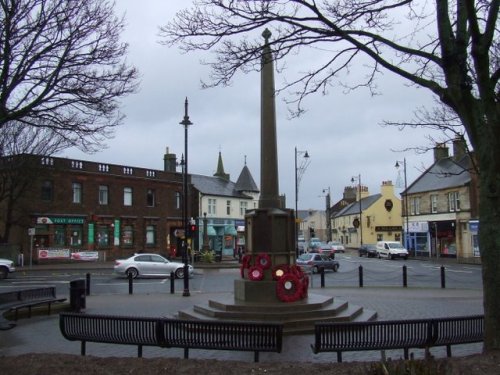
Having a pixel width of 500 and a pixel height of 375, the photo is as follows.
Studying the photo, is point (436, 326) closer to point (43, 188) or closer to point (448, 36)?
point (448, 36)

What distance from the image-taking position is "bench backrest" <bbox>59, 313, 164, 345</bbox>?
8.92 metres

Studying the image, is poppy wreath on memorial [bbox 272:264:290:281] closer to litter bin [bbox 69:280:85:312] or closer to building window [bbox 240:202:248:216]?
litter bin [bbox 69:280:85:312]

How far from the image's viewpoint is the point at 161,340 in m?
8.79

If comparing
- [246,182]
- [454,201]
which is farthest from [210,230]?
[454,201]

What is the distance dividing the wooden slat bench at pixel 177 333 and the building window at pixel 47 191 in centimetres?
3725

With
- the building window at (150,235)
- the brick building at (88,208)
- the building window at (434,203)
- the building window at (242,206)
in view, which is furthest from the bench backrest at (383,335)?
the building window at (242,206)

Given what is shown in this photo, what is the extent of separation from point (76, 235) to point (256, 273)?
35.8 meters

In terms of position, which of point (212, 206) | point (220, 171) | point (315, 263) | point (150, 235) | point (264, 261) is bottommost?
point (315, 263)

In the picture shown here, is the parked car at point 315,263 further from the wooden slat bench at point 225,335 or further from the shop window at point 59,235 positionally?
the wooden slat bench at point 225,335

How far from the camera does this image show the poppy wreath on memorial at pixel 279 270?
13898 mm

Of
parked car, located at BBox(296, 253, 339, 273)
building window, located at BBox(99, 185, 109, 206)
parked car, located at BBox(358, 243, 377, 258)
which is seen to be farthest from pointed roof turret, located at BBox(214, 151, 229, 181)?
parked car, located at BBox(296, 253, 339, 273)

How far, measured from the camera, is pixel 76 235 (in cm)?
4647

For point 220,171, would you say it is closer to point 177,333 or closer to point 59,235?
point 59,235

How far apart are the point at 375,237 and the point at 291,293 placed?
7554cm
